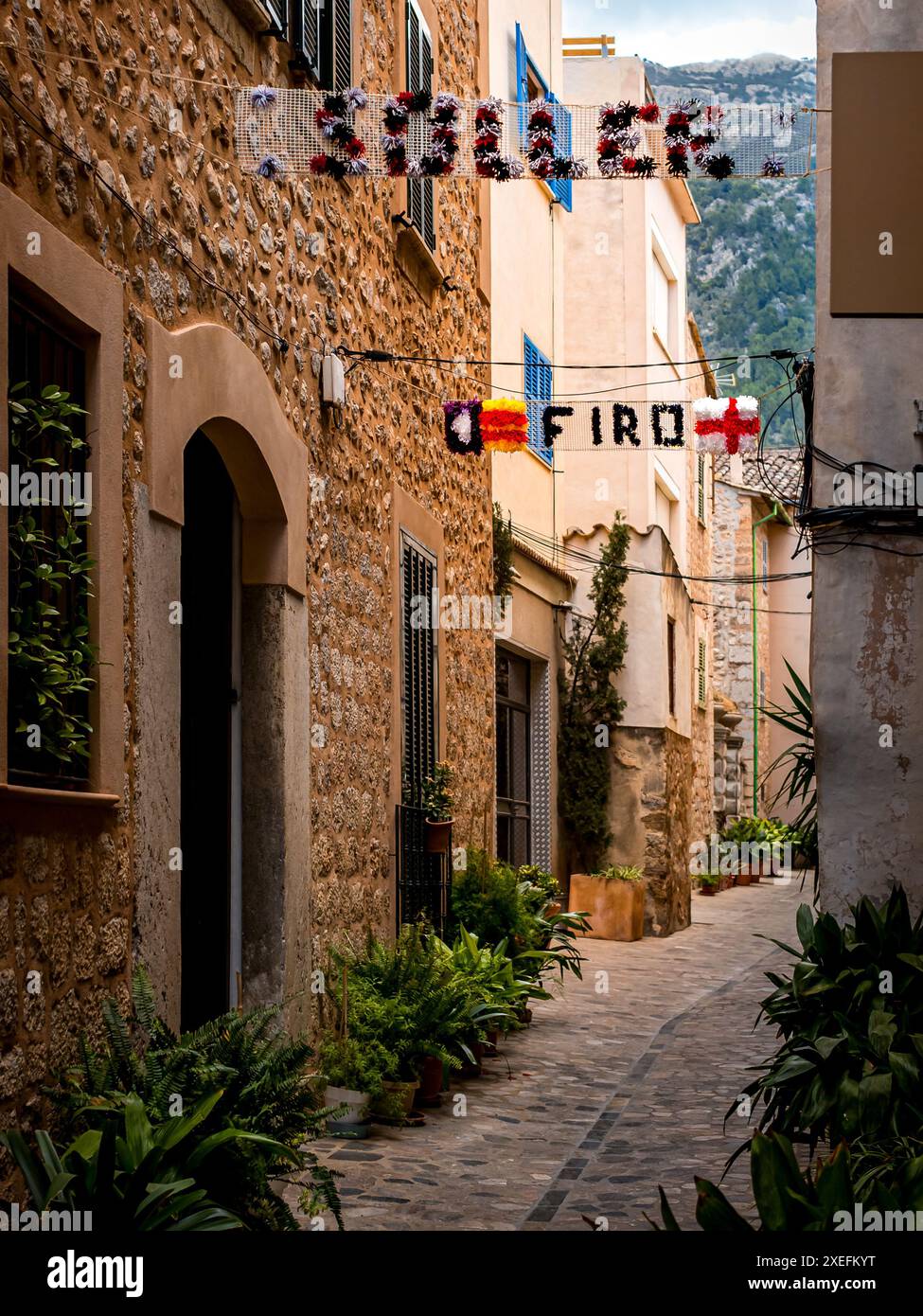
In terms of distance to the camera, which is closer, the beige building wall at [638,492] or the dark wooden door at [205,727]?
the dark wooden door at [205,727]

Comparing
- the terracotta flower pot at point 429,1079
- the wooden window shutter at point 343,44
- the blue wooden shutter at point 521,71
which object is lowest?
the terracotta flower pot at point 429,1079

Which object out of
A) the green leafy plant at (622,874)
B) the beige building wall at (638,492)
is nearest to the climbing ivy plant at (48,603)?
the beige building wall at (638,492)

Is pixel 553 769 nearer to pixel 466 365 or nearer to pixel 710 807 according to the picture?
pixel 466 365

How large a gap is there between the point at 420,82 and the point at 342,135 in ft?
11.3

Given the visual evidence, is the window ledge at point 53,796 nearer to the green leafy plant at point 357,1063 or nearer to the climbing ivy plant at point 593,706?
the green leafy plant at point 357,1063

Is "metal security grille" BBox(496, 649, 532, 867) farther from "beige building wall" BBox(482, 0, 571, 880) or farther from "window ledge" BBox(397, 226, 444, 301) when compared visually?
"window ledge" BBox(397, 226, 444, 301)

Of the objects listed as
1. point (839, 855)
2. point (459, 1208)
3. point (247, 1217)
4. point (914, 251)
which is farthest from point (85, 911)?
point (914, 251)

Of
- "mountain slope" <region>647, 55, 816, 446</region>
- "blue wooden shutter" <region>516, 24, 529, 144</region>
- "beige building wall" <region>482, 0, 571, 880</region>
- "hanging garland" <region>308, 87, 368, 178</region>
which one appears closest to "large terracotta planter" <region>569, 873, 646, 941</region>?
"beige building wall" <region>482, 0, 571, 880</region>

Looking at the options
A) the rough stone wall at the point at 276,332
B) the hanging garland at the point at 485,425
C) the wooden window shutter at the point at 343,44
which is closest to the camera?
the rough stone wall at the point at 276,332

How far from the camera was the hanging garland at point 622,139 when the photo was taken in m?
7.27

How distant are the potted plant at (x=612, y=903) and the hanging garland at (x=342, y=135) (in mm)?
11222

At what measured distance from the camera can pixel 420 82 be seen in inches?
408

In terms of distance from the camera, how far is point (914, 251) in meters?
7.66

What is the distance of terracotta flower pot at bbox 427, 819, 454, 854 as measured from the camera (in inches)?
400
